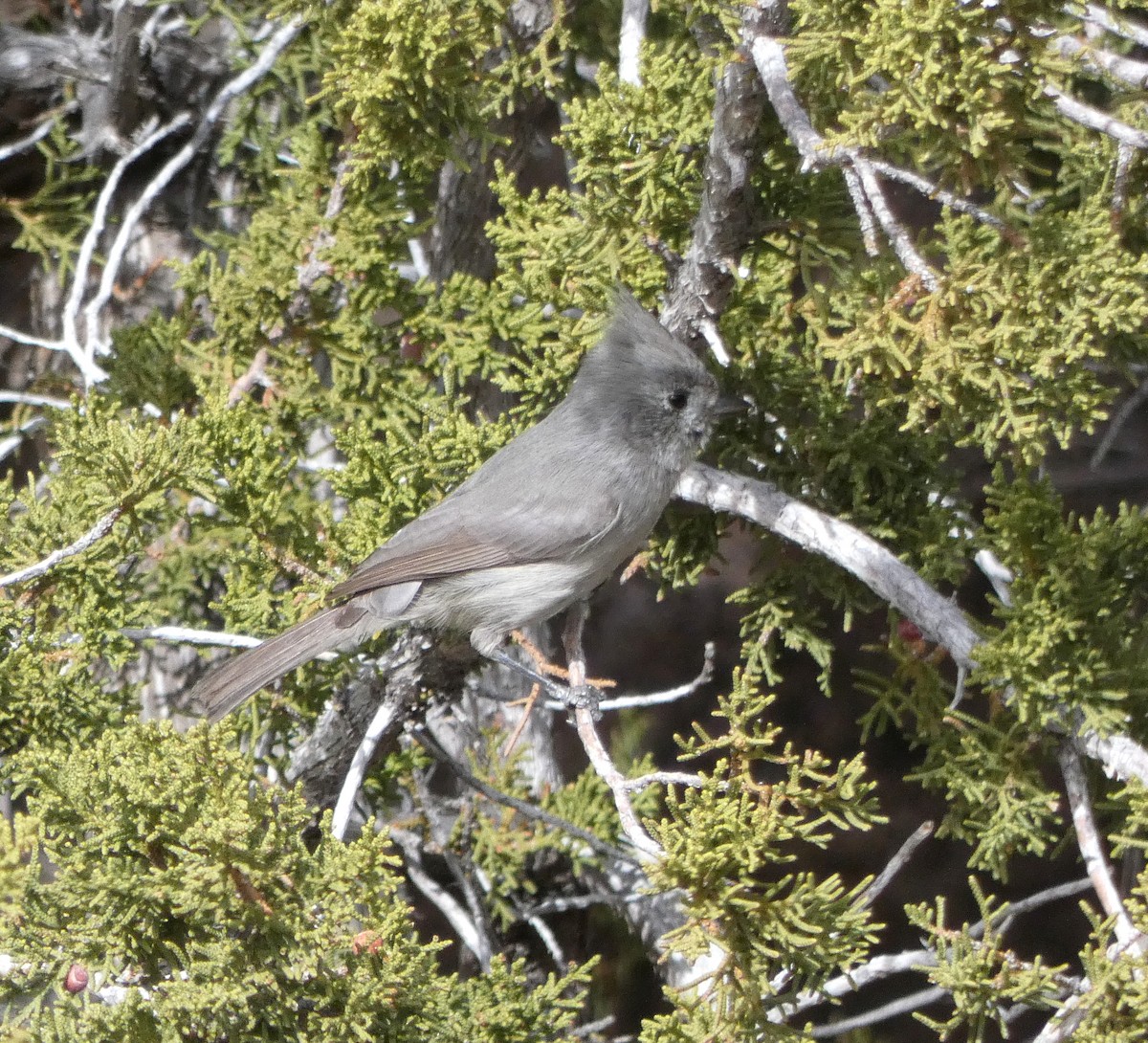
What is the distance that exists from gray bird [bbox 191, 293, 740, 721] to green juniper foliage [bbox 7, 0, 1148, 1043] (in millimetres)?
84

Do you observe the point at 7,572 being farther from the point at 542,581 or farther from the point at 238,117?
the point at 238,117

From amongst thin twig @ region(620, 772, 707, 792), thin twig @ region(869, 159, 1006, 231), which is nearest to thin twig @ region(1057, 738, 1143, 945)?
thin twig @ region(620, 772, 707, 792)

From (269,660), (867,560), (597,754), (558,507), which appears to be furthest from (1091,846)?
(269,660)

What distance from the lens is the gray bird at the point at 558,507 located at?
2.81 metres

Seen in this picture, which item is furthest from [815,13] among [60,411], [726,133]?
[60,411]

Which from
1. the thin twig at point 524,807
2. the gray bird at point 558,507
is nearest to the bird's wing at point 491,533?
the gray bird at point 558,507

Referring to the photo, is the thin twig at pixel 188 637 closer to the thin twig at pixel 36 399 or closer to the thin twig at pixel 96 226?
the thin twig at pixel 36 399

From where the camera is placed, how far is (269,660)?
269 cm

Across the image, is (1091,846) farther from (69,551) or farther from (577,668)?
(69,551)

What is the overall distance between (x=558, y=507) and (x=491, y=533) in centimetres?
18

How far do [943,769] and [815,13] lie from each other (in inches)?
59.8

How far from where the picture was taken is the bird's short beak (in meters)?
2.79

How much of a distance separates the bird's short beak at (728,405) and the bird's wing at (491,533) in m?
0.34

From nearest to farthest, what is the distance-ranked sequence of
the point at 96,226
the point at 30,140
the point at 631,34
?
the point at 631,34 < the point at 96,226 < the point at 30,140
